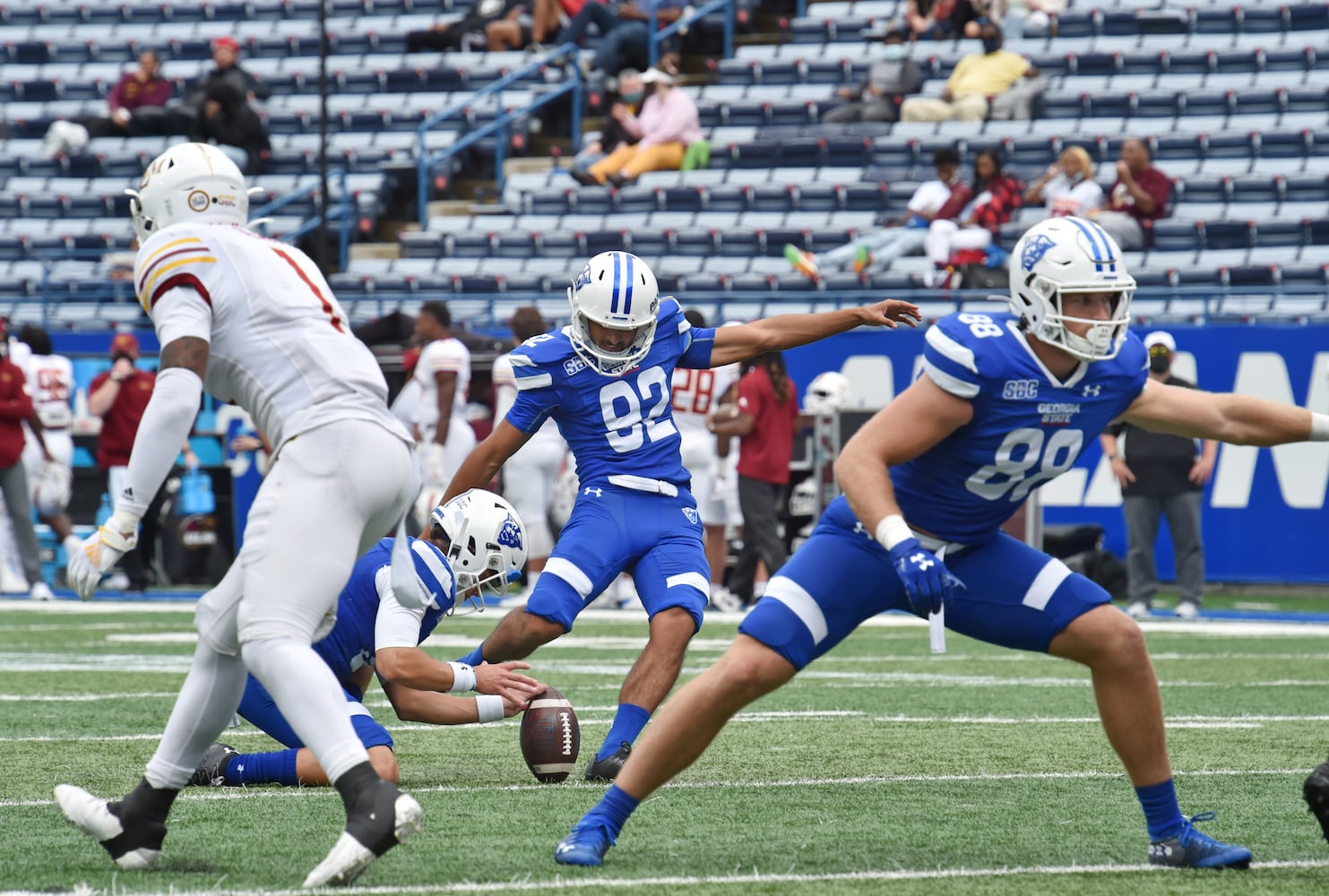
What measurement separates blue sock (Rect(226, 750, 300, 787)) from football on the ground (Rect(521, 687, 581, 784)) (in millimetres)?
674

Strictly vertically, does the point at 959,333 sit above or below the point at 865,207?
above

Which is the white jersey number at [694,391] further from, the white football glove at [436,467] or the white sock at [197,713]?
the white sock at [197,713]

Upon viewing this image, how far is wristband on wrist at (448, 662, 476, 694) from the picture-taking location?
556cm

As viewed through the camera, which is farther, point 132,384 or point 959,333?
point 132,384

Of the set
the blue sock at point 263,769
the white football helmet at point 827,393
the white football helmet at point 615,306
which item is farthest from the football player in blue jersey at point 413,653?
the white football helmet at point 827,393

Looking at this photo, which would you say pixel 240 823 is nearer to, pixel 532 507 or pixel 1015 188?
pixel 532 507

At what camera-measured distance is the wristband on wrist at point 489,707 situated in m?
5.71

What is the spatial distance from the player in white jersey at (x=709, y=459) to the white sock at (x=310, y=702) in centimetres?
827

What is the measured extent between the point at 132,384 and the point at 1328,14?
1031cm

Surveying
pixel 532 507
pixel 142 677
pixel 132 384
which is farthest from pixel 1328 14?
pixel 142 677

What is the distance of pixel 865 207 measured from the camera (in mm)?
16719

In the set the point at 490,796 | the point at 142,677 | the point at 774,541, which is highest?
the point at 490,796

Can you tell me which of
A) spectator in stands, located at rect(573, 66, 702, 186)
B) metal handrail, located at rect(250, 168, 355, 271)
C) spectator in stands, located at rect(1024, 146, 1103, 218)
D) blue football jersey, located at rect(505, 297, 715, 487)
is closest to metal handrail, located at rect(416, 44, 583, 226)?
metal handrail, located at rect(250, 168, 355, 271)

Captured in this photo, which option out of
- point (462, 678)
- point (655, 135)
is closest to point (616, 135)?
point (655, 135)
